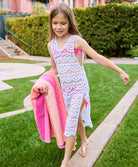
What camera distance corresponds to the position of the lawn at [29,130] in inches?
81.5

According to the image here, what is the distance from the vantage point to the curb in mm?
1994

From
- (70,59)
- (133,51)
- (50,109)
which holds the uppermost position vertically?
(70,59)

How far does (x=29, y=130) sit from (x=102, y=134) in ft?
3.75

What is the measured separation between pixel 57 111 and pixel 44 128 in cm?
25

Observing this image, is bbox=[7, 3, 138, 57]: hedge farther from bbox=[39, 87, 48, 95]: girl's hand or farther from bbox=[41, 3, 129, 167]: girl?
bbox=[39, 87, 48, 95]: girl's hand

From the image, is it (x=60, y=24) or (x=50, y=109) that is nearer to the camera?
(x=60, y=24)

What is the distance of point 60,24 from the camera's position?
5.50 ft

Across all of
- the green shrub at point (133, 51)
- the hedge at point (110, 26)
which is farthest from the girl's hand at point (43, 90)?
the green shrub at point (133, 51)

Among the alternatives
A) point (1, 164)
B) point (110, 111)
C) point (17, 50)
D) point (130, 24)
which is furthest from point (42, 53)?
point (1, 164)

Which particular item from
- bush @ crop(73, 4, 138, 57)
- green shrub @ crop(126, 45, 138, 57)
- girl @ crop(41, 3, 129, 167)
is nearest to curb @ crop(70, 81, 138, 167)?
girl @ crop(41, 3, 129, 167)

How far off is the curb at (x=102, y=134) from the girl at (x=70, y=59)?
0.77 feet

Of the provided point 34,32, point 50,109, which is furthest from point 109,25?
point 50,109

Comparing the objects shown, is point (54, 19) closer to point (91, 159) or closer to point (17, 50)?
point (91, 159)

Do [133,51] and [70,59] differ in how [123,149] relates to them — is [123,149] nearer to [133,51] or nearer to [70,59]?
[70,59]
